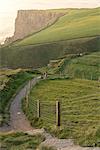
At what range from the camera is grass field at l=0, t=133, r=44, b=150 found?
17.3m

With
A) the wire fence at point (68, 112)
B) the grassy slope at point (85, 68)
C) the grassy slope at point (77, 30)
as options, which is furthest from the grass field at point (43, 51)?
the wire fence at point (68, 112)

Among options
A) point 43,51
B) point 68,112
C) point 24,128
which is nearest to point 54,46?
point 43,51

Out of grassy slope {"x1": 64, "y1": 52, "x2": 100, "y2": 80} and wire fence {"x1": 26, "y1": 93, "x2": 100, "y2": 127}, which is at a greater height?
grassy slope {"x1": 64, "y1": 52, "x2": 100, "y2": 80}

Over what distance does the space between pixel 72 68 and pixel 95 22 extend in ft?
175

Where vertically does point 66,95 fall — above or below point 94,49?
below

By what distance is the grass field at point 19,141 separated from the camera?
17281mm

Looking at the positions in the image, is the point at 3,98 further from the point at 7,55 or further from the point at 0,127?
the point at 7,55

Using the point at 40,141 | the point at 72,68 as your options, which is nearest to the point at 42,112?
the point at 40,141

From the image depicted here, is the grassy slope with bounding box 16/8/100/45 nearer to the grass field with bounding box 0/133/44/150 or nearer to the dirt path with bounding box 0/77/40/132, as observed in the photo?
the dirt path with bounding box 0/77/40/132

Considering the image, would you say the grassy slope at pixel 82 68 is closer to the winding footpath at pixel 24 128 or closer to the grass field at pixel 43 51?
the winding footpath at pixel 24 128

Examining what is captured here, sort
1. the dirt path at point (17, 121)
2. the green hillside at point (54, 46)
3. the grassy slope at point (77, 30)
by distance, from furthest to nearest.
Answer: the grassy slope at point (77, 30)
the green hillside at point (54, 46)
the dirt path at point (17, 121)

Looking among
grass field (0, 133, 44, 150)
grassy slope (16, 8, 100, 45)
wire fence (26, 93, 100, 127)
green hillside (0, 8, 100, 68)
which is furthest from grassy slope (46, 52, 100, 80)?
grass field (0, 133, 44, 150)

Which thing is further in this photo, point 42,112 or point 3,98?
point 3,98

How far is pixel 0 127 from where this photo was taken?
24.5 metres
